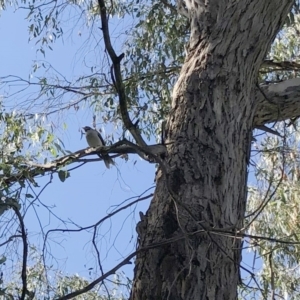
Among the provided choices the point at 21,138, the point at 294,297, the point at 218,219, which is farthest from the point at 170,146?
the point at 21,138

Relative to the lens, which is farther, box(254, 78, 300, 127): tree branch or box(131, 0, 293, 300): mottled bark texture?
box(254, 78, 300, 127): tree branch

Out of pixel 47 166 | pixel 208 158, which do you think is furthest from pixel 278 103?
pixel 47 166

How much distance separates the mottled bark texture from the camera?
1772mm

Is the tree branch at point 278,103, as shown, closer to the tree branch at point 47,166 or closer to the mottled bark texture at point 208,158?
the mottled bark texture at point 208,158

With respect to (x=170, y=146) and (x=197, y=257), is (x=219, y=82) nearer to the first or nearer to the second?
(x=170, y=146)

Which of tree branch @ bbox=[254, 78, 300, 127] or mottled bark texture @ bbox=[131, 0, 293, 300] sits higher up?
tree branch @ bbox=[254, 78, 300, 127]

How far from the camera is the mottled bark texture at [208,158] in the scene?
1.77 metres

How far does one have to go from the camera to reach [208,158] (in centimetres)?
197

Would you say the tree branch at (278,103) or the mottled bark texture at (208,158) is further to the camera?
the tree branch at (278,103)

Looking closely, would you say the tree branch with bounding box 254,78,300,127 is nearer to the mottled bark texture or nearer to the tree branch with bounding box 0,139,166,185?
the mottled bark texture

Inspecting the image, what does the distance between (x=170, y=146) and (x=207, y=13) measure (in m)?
0.55

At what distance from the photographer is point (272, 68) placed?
11.5 ft

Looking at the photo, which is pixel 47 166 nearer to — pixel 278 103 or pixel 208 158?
pixel 208 158

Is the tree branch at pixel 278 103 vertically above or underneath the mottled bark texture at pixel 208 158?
above
